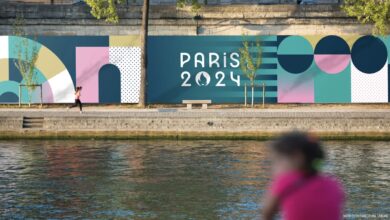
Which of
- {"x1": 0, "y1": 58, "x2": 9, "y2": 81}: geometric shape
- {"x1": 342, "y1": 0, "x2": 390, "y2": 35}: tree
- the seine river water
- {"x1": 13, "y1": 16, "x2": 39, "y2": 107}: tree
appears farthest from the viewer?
{"x1": 0, "y1": 58, "x2": 9, "y2": 81}: geometric shape

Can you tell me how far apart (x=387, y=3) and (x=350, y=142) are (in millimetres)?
9770

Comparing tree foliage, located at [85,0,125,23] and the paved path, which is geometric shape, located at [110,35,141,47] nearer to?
tree foliage, located at [85,0,125,23]

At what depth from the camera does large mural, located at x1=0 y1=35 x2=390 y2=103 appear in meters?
49.7

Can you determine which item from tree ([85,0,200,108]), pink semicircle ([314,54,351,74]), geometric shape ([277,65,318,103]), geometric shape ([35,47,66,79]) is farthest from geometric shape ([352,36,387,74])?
geometric shape ([35,47,66,79])

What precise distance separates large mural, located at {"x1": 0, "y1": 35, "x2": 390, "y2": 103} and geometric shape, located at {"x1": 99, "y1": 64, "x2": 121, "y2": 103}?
0.05 meters

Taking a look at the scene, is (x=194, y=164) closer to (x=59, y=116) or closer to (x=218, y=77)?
(x=59, y=116)

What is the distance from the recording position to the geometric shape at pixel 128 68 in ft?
164

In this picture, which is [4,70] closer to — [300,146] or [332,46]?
[332,46]

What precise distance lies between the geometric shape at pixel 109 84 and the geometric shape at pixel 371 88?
12.5m

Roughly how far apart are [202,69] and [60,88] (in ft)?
25.1

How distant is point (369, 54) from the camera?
4991 centimetres

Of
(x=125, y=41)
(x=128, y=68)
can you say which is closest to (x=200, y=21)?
(x=125, y=41)

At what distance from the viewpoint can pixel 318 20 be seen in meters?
50.1

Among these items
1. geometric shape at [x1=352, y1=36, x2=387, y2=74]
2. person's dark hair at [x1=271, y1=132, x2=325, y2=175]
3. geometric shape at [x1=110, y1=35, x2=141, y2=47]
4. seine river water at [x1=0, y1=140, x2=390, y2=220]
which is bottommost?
seine river water at [x1=0, y1=140, x2=390, y2=220]
